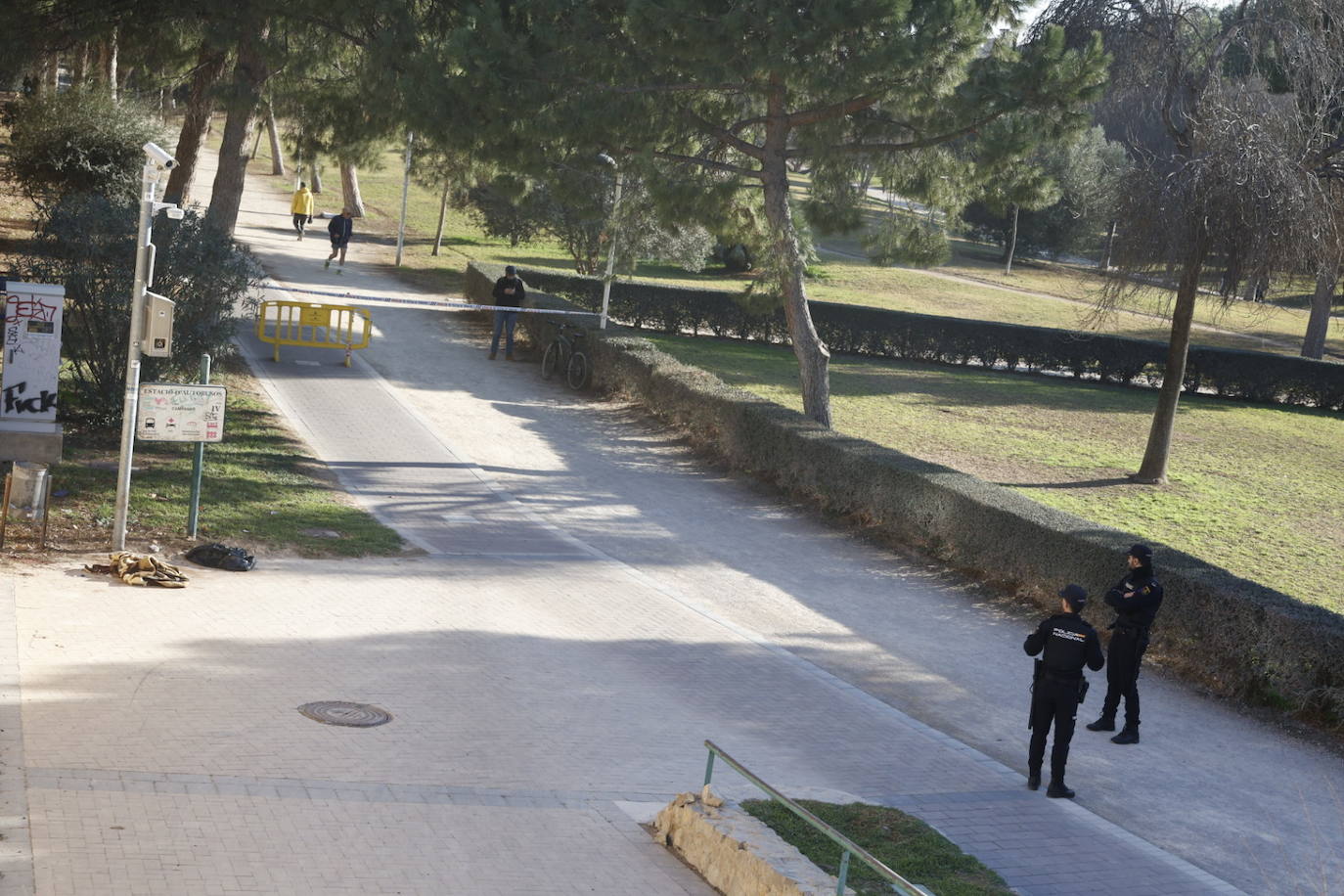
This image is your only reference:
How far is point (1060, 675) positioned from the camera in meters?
8.61

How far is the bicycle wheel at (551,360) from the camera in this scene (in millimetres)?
23328

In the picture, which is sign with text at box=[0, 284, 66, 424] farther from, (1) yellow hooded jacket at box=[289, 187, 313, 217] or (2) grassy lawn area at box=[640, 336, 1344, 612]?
(1) yellow hooded jacket at box=[289, 187, 313, 217]

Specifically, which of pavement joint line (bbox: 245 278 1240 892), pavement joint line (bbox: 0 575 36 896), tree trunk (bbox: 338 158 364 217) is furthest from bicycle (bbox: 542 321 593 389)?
tree trunk (bbox: 338 158 364 217)

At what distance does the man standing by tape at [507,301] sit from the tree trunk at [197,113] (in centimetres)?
576

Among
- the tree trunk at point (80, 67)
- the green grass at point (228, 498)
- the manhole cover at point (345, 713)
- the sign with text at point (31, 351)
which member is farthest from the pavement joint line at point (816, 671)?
the tree trunk at point (80, 67)

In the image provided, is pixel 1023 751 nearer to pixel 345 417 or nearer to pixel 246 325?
pixel 345 417

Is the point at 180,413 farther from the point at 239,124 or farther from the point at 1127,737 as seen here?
the point at 239,124

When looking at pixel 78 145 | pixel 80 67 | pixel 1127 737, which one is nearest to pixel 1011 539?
pixel 1127 737

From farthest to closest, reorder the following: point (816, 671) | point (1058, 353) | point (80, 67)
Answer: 1. point (80, 67)
2. point (1058, 353)
3. point (816, 671)

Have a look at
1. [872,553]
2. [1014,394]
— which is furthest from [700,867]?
[1014,394]

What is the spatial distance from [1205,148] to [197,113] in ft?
52.6

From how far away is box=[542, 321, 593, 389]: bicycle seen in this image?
22578mm

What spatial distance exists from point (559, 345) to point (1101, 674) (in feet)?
45.0

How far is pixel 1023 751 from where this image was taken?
31.7ft
